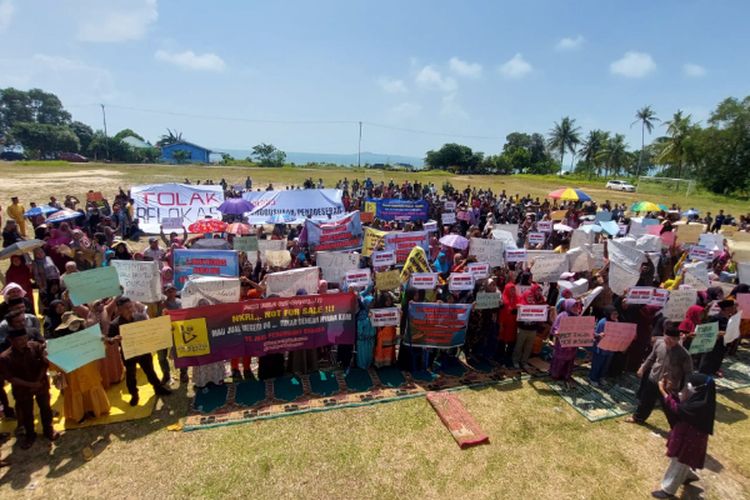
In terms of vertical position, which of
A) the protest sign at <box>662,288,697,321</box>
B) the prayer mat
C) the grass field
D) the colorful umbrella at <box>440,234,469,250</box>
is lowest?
the grass field

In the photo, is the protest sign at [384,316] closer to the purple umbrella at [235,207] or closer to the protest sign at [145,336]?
the protest sign at [145,336]

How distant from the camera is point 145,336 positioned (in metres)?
6.36

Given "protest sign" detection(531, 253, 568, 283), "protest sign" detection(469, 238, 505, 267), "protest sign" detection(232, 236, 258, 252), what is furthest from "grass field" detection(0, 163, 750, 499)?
"protest sign" detection(232, 236, 258, 252)

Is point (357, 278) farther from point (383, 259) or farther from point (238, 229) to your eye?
point (238, 229)

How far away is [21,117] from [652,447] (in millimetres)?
133489

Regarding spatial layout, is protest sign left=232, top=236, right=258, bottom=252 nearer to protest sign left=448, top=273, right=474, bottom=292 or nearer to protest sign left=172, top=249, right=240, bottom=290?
protest sign left=172, top=249, right=240, bottom=290

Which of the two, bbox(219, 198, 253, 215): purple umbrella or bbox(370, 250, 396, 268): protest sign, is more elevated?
bbox(219, 198, 253, 215): purple umbrella

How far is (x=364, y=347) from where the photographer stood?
26.1ft

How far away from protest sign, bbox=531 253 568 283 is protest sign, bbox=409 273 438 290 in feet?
11.2

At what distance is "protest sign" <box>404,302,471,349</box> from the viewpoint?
7848 mm

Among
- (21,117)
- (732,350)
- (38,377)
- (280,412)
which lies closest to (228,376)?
(280,412)

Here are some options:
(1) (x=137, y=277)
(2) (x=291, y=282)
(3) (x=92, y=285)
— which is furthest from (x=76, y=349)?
(2) (x=291, y=282)

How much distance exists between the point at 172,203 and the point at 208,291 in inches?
334

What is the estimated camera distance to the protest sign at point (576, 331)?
7457 millimetres
